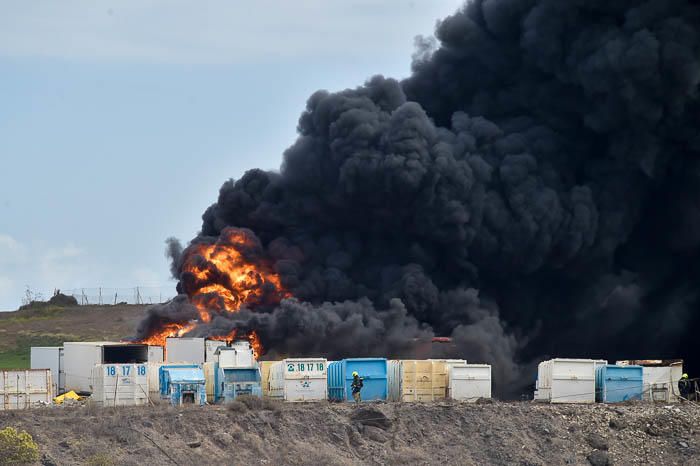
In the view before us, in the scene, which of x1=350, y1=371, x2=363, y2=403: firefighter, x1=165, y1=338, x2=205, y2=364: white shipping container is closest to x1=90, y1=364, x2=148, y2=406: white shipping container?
x1=350, y1=371, x2=363, y2=403: firefighter

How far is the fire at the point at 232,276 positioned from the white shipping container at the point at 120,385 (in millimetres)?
23986

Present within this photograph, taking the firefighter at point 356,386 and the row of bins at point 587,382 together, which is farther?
the row of bins at point 587,382

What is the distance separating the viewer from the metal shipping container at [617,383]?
6950 centimetres

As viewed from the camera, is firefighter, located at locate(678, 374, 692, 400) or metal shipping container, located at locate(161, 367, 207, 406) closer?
metal shipping container, located at locate(161, 367, 207, 406)

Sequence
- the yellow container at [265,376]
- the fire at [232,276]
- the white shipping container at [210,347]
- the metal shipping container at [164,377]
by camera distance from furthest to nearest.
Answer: the fire at [232,276]
the white shipping container at [210,347]
the yellow container at [265,376]
the metal shipping container at [164,377]

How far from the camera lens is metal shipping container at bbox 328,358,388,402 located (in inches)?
2677

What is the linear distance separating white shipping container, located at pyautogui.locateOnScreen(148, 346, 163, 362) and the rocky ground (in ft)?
51.5

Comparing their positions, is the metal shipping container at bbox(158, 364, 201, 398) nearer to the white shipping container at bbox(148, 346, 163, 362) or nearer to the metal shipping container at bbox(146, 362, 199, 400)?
the metal shipping container at bbox(146, 362, 199, 400)

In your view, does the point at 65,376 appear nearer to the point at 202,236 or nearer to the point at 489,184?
the point at 202,236

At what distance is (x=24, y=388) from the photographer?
217 ft

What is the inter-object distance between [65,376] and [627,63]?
42378 millimetres

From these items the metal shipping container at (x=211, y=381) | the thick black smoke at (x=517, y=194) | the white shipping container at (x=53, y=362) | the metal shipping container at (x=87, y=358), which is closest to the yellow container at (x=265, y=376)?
the metal shipping container at (x=211, y=381)

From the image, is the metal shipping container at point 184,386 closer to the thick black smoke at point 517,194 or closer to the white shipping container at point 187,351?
the white shipping container at point 187,351

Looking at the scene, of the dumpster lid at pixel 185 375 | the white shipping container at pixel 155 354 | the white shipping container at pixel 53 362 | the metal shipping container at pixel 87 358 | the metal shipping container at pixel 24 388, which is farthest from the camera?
the white shipping container at pixel 155 354
